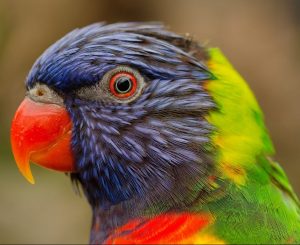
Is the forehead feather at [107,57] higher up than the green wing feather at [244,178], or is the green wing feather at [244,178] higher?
the forehead feather at [107,57]

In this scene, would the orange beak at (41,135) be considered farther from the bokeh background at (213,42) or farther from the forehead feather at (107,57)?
the bokeh background at (213,42)

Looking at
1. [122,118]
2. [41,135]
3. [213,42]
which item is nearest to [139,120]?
[122,118]

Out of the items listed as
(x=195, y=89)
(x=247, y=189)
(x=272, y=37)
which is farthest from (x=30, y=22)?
(x=247, y=189)

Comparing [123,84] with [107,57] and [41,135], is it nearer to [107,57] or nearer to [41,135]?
[107,57]

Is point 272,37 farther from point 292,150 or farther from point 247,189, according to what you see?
point 247,189

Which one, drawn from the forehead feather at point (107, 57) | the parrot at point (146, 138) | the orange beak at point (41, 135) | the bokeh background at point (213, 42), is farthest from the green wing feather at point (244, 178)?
the bokeh background at point (213, 42)

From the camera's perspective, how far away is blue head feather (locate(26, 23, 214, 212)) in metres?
2.19

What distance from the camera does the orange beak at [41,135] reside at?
7.19ft

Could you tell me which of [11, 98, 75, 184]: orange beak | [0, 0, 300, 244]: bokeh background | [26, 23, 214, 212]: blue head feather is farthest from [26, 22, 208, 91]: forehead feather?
[0, 0, 300, 244]: bokeh background

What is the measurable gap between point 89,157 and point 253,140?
73cm

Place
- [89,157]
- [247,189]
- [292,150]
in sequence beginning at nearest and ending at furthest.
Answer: [247,189] < [89,157] < [292,150]

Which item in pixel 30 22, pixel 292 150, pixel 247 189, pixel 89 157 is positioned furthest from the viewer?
pixel 292 150

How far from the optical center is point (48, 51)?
237 cm

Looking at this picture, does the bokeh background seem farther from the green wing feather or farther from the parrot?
the green wing feather
